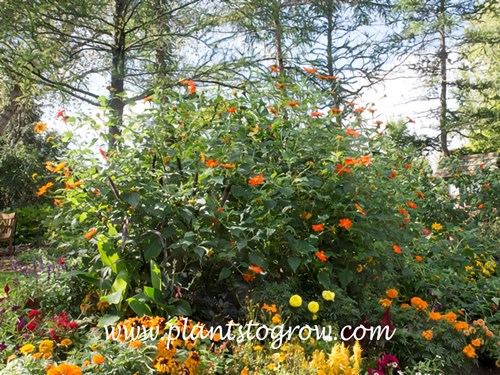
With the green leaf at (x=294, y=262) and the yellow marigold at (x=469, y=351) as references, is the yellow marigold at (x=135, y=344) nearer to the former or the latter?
the green leaf at (x=294, y=262)

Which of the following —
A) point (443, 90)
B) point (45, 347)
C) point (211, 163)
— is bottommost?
point (45, 347)

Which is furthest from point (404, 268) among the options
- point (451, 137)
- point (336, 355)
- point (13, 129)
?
point (451, 137)

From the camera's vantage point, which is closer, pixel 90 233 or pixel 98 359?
pixel 98 359

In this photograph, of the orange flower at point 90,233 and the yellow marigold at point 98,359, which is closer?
the yellow marigold at point 98,359

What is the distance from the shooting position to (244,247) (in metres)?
2.68

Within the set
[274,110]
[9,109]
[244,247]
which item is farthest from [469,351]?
[9,109]

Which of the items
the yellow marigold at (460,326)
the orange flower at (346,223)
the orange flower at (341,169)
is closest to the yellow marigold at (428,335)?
the yellow marigold at (460,326)

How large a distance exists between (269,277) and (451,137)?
12580mm

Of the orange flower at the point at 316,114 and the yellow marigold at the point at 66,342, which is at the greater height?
the orange flower at the point at 316,114

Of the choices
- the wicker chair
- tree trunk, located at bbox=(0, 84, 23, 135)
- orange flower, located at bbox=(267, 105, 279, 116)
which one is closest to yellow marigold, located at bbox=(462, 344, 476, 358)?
orange flower, located at bbox=(267, 105, 279, 116)

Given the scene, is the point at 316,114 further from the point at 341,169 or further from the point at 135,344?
the point at 135,344

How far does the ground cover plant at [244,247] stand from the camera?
2.43 meters

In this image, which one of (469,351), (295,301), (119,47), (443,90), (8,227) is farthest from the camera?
(443,90)

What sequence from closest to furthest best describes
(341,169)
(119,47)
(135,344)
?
(135,344) < (341,169) < (119,47)
